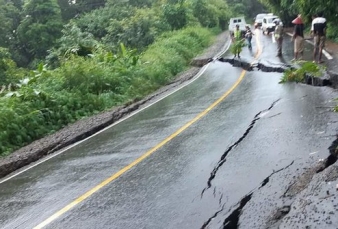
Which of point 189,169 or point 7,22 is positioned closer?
point 189,169

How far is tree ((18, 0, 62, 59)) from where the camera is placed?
40281 millimetres

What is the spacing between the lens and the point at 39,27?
131 ft

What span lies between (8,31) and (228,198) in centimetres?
4040

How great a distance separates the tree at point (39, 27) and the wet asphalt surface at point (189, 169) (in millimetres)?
31323

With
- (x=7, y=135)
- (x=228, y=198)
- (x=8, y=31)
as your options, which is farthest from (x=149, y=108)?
(x=8, y=31)

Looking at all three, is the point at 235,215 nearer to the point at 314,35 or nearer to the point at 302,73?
the point at 302,73

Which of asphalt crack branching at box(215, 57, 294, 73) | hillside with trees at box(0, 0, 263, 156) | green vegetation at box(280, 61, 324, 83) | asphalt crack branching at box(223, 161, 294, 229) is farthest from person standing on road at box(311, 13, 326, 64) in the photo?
asphalt crack branching at box(223, 161, 294, 229)

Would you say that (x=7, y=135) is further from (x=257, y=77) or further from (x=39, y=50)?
(x=39, y=50)

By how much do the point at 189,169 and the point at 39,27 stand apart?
120ft

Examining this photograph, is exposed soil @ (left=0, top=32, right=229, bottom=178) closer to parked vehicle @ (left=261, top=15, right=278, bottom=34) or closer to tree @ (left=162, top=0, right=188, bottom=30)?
tree @ (left=162, top=0, right=188, bottom=30)

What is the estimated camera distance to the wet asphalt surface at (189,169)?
208 inches

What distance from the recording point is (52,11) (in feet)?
138

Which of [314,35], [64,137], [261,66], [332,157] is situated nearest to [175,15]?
[261,66]

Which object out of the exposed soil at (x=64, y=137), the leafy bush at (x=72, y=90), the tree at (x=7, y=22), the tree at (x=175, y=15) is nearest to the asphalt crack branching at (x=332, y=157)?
the exposed soil at (x=64, y=137)
